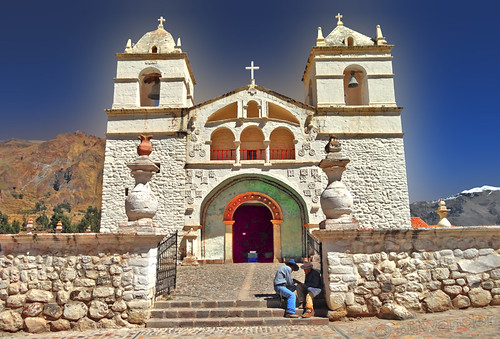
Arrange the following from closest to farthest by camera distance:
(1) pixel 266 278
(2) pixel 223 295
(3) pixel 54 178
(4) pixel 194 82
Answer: (2) pixel 223 295, (1) pixel 266 278, (4) pixel 194 82, (3) pixel 54 178

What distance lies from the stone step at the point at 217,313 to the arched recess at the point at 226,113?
1085 centimetres

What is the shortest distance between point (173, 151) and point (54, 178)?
91.4m

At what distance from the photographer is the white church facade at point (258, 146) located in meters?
14.9

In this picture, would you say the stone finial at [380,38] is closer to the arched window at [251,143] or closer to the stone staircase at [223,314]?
the arched window at [251,143]

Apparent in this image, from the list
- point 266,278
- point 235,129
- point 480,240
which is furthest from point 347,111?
point 480,240

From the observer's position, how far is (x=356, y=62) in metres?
16.5

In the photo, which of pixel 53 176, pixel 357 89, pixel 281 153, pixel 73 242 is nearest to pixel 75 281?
pixel 73 242

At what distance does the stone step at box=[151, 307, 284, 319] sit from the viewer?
6.48m

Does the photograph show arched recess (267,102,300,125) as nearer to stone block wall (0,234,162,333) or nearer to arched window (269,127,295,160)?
arched window (269,127,295,160)

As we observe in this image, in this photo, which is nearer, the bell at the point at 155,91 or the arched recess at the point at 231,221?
the arched recess at the point at 231,221

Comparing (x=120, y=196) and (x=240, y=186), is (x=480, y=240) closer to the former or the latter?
(x=240, y=186)

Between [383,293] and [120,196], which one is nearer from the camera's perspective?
[383,293]

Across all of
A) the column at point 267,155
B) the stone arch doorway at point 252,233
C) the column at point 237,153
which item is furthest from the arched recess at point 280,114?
the stone arch doorway at point 252,233

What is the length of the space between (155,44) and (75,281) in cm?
1367
